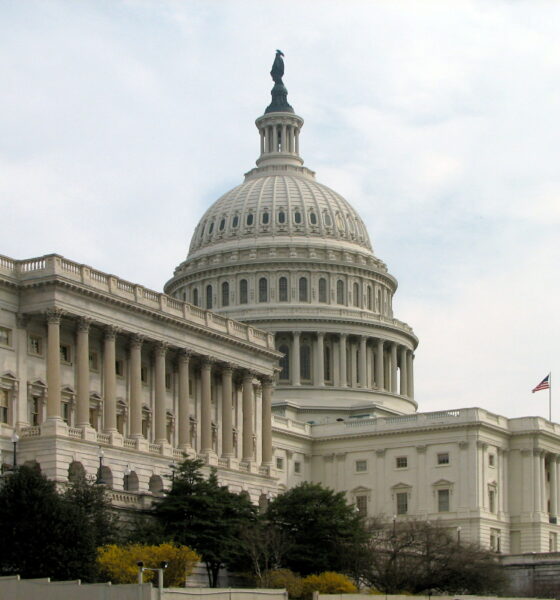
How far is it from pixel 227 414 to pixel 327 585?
110ft

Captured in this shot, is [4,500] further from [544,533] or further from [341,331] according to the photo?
[341,331]

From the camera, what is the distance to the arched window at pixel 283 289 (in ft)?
579

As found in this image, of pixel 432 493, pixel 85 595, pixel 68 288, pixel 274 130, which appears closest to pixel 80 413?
pixel 68 288

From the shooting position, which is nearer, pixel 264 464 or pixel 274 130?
pixel 264 464

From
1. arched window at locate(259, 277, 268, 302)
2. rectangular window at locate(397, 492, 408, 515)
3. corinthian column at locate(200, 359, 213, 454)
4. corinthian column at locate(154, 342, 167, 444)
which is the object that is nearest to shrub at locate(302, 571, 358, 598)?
corinthian column at locate(154, 342, 167, 444)

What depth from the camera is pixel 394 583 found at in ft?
301

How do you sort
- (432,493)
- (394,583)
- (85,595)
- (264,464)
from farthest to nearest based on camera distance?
(432,493)
(264,464)
(394,583)
(85,595)

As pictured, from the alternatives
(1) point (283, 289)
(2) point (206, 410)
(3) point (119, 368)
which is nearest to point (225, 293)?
(1) point (283, 289)

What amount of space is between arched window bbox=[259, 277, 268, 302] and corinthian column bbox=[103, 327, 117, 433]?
240ft

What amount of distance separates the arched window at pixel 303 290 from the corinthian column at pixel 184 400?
64.9 meters

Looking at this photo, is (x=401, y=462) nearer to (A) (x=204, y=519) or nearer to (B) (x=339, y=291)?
(B) (x=339, y=291)

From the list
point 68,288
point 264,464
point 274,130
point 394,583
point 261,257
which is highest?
point 274,130

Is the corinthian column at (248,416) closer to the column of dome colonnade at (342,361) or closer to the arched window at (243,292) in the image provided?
the column of dome colonnade at (342,361)

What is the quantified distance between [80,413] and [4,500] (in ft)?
70.5
